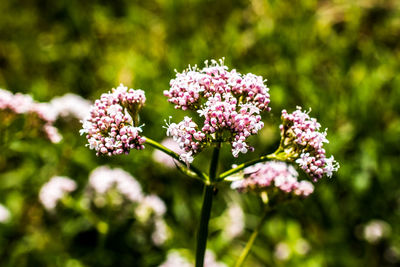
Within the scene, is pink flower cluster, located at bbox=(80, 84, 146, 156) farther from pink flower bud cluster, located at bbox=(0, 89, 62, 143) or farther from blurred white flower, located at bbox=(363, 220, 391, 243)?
blurred white flower, located at bbox=(363, 220, 391, 243)

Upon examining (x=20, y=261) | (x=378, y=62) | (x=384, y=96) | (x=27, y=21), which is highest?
(x=27, y=21)

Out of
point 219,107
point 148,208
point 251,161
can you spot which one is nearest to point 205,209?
point 251,161

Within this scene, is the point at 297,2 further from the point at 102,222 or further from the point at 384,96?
the point at 102,222

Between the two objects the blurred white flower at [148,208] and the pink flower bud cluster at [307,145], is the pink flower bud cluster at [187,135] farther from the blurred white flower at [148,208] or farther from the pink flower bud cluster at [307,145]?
the blurred white flower at [148,208]

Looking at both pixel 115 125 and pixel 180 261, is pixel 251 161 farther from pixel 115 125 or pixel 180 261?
pixel 180 261

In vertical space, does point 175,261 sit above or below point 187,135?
above

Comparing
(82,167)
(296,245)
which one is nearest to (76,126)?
(82,167)

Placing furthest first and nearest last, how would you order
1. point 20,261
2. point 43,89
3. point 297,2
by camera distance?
1. point 297,2
2. point 43,89
3. point 20,261

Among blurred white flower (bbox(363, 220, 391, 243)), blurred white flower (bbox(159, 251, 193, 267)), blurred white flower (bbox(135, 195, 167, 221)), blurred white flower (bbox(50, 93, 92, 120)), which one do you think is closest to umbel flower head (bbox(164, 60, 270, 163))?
blurred white flower (bbox(159, 251, 193, 267))
